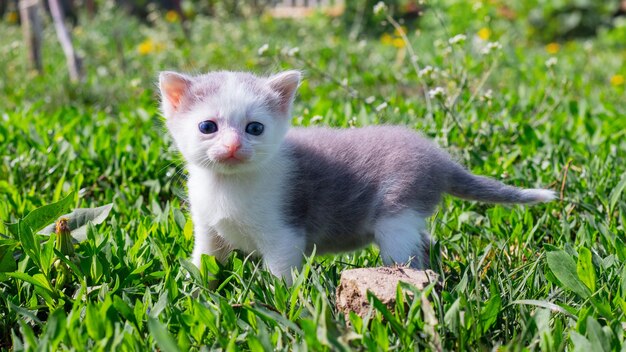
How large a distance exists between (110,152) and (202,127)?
1989 millimetres

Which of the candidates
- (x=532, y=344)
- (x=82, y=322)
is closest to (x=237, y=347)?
(x=82, y=322)

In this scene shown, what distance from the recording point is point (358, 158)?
3.23 m

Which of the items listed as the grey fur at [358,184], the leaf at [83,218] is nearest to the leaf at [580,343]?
the grey fur at [358,184]

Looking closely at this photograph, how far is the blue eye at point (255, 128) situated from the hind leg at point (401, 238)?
0.65m

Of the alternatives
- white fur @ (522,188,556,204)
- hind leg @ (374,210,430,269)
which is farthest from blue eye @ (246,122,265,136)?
white fur @ (522,188,556,204)

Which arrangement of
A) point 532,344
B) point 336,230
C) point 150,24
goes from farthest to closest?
point 150,24 → point 336,230 → point 532,344

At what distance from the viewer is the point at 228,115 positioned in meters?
2.89

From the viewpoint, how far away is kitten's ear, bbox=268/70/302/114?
A: 10.2 ft

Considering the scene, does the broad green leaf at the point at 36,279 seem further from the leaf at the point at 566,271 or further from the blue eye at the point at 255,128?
the leaf at the point at 566,271

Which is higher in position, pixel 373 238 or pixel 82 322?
pixel 82 322

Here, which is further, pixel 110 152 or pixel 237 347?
pixel 110 152

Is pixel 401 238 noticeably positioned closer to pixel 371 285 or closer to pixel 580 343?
pixel 371 285

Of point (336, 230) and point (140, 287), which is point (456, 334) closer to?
point (336, 230)

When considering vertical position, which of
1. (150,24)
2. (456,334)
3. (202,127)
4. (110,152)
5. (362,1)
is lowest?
(150,24)
